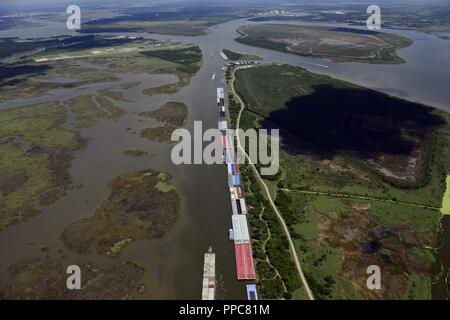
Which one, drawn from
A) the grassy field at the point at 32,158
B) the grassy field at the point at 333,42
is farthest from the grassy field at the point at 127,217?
the grassy field at the point at 333,42

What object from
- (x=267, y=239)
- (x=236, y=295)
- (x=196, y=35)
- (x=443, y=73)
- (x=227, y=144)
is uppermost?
(x=196, y=35)

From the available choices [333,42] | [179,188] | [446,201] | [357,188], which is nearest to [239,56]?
[333,42]

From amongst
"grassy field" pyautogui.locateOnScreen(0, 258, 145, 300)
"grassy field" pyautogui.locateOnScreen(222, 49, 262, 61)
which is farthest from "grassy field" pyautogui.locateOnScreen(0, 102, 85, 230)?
"grassy field" pyautogui.locateOnScreen(222, 49, 262, 61)

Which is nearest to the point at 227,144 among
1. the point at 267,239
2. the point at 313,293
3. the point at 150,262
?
the point at 267,239

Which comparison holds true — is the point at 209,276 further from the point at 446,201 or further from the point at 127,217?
the point at 446,201

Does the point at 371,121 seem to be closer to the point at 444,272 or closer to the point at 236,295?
the point at 444,272

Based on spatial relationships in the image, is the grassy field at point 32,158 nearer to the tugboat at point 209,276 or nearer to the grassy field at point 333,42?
the tugboat at point 209,276
